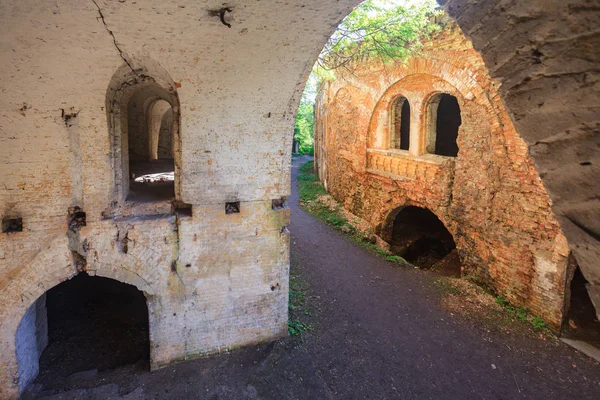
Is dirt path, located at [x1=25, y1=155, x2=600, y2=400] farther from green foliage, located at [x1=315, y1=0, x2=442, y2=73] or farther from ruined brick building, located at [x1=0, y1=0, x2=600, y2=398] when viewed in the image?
green foliage, located at [x1=315, y1=0, x2=442, y2=73]

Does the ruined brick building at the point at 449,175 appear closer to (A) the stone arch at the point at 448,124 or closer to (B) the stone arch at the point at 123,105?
(A) the stone arch at the point at 448,124

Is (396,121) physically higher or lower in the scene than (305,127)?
lower

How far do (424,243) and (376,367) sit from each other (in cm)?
729

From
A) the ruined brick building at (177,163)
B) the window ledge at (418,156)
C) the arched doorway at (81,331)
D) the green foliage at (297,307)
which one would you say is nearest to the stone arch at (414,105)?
the window ledge at (418,156)

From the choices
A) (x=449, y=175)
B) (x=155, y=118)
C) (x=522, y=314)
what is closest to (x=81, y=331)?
(x=155, y=118)

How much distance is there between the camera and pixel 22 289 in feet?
14.6

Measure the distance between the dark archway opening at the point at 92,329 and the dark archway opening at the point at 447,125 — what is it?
11.4 metres

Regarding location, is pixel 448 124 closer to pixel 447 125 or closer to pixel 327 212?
pixel 447 125

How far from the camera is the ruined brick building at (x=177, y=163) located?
3.74m

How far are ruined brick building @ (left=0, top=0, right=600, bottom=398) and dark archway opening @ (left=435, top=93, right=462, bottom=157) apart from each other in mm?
10238

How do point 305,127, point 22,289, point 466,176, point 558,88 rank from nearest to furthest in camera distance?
point 558,88 < point 22,289 < point 466,176 < point 305,127

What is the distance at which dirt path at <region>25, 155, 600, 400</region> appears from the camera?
4.83 meters

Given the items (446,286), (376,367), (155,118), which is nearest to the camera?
(376,367)

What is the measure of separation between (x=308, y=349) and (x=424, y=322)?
2.35m
